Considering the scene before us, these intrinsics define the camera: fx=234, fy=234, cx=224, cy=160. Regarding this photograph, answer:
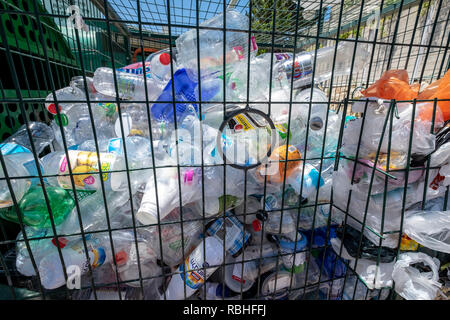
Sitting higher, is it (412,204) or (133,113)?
(133,113)

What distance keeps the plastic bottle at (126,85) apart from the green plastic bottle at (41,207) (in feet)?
1.49

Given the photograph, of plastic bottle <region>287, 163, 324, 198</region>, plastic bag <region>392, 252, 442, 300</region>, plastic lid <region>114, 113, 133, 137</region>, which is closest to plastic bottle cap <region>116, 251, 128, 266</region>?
plastic lid <region>114, 113, 133, 137</region>

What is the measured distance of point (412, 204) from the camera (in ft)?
2.52

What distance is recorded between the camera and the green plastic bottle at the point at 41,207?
2.48 feet

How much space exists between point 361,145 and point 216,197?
19.2 inches

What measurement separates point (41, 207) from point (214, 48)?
2.75ft

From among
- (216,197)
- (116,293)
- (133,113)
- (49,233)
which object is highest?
(133,113)

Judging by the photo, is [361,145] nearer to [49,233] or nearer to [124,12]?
[49,233]

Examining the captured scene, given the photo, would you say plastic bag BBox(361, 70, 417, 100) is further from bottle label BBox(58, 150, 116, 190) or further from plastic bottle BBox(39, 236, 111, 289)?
plastic bottle BBox(39, 236, 111, 289)

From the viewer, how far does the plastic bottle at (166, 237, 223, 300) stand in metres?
0.78

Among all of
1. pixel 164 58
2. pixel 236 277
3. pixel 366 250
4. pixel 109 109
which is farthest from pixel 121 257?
pixel 366 250

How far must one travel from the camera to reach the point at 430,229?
668mm

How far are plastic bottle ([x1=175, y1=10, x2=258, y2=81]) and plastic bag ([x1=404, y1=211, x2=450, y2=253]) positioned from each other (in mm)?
779
